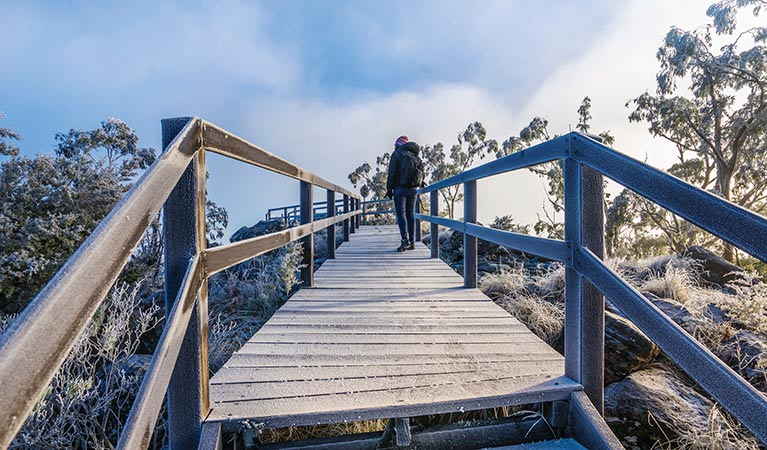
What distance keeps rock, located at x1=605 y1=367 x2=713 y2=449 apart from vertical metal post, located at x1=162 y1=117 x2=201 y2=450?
194cm

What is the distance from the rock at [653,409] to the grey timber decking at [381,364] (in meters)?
0.39

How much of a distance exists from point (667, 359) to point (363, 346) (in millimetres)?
1996

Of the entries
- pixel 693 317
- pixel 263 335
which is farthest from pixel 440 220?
pixel 263 335

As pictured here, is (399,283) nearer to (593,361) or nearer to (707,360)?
(593,361)

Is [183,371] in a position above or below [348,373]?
above

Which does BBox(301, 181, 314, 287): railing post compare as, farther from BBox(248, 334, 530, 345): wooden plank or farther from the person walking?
the person walking

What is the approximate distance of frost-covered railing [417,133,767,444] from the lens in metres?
1.03

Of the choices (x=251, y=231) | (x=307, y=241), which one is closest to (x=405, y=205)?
(x=307, y=241)

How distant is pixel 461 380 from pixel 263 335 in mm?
1285

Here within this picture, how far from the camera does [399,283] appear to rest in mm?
3992

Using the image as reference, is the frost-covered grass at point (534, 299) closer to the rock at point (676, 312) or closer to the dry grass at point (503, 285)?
the dry grass at point (503, 285)

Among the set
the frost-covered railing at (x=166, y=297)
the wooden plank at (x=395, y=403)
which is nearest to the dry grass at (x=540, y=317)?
the wooden plank at (x=395, y=403)

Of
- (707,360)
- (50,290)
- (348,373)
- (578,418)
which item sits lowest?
(578,418)

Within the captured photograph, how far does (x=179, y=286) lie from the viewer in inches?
55.9
